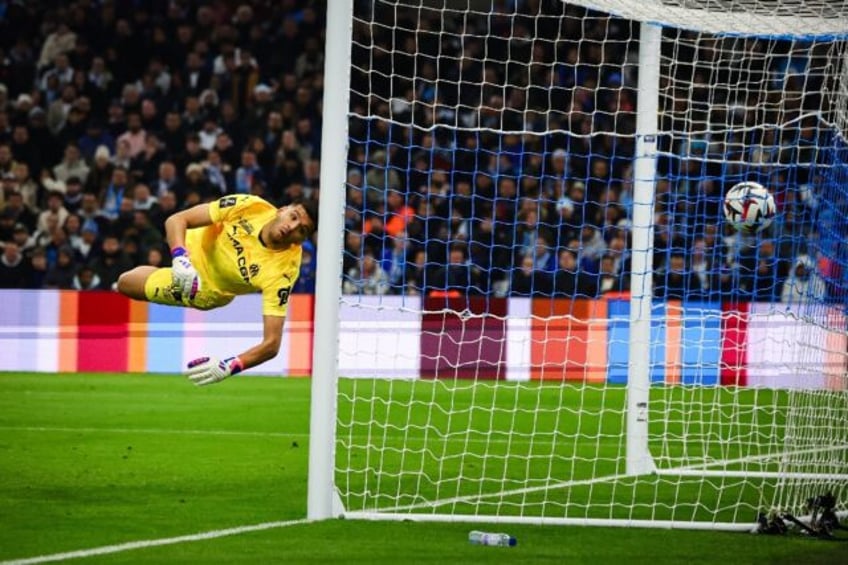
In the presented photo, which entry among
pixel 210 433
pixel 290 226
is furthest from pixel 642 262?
pixel 210 433

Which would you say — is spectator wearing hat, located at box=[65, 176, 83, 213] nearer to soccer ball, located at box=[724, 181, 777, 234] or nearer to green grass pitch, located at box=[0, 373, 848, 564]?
green grass pitch, located at box=[0, 373, 848, 564]

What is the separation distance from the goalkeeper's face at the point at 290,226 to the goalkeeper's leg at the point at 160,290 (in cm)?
89

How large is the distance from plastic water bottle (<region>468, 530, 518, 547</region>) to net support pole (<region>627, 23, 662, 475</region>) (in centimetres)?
295

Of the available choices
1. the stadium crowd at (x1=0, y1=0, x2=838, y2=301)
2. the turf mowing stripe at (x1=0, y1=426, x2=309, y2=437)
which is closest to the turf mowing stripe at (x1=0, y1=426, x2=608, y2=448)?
the turf mowing stripe at (x1=0, y1=426, x2=309, y2=437)

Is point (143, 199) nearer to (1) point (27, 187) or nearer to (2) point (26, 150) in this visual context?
(1) point (27, 187)

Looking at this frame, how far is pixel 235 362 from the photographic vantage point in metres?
8.63

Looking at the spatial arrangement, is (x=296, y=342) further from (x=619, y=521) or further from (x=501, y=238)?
(x=619, y=521)

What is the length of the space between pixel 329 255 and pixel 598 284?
27.3 feet

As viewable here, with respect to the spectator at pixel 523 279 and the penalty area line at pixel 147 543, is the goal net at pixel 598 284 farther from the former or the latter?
the penalty area line at pixel 147 543

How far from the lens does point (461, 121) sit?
68.0ft

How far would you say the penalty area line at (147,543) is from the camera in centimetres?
695

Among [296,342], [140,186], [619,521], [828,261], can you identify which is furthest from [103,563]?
[140,186]

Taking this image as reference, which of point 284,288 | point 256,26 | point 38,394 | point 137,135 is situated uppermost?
point 256,26

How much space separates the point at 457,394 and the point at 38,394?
4.61 m
